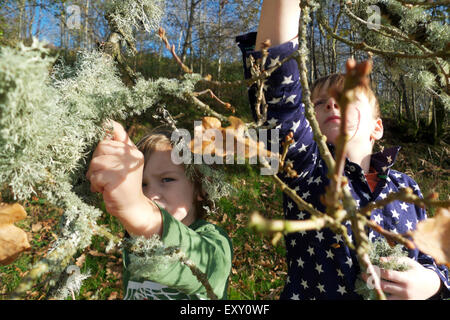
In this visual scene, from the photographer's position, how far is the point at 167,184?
113 centimetres

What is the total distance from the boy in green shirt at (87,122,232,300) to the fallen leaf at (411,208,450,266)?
0.42 meters

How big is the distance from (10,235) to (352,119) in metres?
1.12

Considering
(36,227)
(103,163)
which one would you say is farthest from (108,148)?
(36,227)

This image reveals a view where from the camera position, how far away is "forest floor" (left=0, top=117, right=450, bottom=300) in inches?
116

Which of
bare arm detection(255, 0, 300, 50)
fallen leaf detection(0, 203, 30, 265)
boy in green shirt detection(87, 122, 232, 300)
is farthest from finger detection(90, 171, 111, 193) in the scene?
bare arm detection(255, 0, 300, 50)

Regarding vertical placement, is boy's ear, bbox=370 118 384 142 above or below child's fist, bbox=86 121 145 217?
above

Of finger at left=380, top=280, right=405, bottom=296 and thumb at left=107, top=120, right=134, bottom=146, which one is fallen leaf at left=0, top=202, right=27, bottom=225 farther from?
finger at left=380, top=280, right=405, bottom=296

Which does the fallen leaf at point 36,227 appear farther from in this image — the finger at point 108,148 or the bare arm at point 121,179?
the finger at point 108,148

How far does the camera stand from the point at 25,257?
330cm

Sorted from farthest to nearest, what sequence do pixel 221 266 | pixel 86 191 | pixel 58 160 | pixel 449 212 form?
pixel 221 266, pixel 86 191, pixel 58 160, pixel 449 212

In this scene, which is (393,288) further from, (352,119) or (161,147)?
(161,147)
